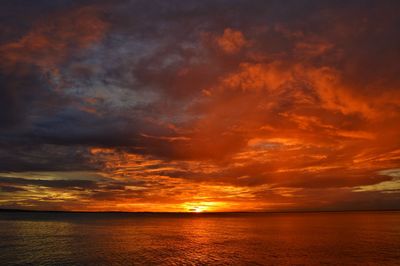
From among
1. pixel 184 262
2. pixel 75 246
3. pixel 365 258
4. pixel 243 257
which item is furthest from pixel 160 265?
pixel 365 258

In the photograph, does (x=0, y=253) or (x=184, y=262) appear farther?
(x=0, y=253)

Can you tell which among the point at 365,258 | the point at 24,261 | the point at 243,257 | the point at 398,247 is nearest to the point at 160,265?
the point at 243,257

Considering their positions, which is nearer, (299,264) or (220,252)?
(299,264)

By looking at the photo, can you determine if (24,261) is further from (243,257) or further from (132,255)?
(243,257)

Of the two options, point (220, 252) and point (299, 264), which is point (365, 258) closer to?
point (299, 264)

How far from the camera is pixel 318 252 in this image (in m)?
59.7

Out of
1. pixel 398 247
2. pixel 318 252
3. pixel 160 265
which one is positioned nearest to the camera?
pixel 160 265

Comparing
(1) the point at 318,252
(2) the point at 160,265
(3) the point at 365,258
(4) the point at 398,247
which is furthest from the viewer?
(4) the point at 398,247

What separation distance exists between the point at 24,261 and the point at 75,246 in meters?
19.3

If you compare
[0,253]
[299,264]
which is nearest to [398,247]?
[299,264]

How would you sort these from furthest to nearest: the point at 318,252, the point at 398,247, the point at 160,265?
the point at 398,247, the point at 318,252, the point at 160,265

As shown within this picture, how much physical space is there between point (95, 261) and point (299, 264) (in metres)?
30.8

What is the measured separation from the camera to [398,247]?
65.2m

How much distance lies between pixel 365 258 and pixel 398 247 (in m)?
17.5
